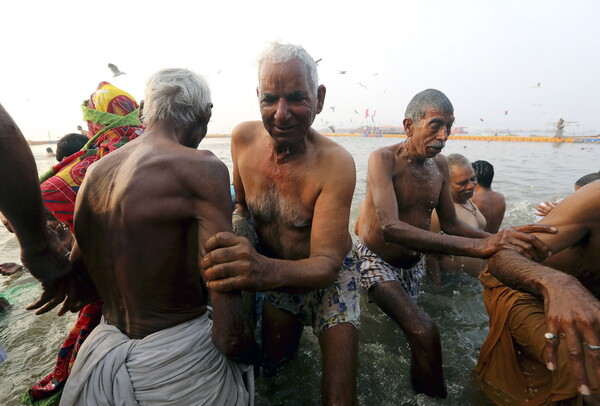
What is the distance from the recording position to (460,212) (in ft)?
14.4

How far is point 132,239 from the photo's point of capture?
1.45 m

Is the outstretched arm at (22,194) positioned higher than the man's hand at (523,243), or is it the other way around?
the outstretched arm at (22,194)

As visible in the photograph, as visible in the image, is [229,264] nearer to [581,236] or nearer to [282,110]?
[282,110]

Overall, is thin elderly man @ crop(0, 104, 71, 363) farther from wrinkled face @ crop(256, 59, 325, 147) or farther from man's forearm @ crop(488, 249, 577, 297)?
man's forearm @ crop(488, 249, 577, 297)

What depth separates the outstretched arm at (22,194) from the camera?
3.61 feet

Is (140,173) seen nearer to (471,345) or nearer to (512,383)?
(512,383)

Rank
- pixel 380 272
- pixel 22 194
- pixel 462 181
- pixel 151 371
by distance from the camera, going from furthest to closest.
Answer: pixel 462 181 → pixel 380 272 → pixel 151 371 → pixel 22 194

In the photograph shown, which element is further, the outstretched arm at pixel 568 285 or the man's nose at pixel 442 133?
the man's nose at pixel 442 133

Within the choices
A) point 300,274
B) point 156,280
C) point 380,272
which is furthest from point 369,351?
point 156,280

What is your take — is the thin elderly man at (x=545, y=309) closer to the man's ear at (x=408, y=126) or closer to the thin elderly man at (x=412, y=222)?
the thin elderly man at (x=412, y=222)

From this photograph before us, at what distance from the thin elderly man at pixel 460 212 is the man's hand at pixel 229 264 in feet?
11.6

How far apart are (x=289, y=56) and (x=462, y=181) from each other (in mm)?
3394

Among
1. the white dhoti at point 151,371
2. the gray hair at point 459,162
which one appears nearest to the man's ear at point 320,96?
the white dhoti at point 151,371

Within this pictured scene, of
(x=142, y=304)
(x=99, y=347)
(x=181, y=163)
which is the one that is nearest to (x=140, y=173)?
(x=181, y=163)
